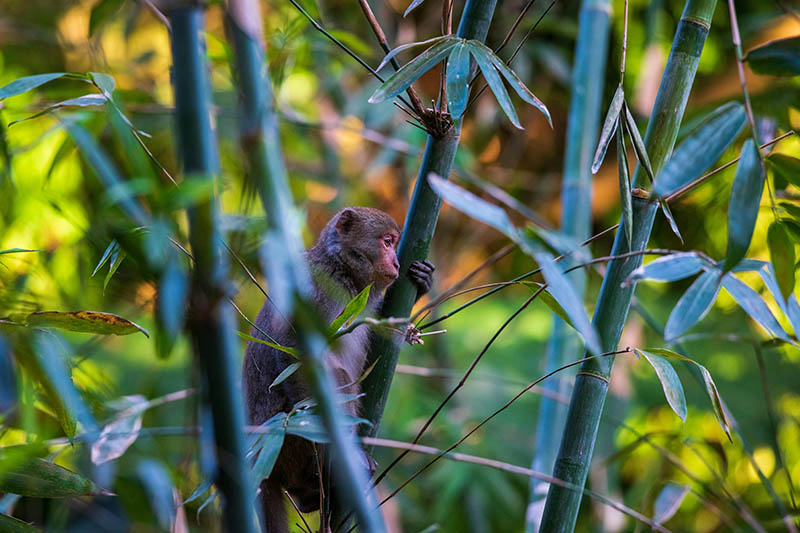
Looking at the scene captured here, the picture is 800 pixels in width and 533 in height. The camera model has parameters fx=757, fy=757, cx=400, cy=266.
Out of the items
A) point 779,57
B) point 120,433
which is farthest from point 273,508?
point 779,57

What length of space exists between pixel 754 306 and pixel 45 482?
3.21 ft

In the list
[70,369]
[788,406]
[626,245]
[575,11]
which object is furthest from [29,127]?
[788,406]

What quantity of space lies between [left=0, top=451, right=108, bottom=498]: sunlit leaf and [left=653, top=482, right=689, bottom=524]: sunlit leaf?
926mm

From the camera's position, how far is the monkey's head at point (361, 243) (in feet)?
7.04

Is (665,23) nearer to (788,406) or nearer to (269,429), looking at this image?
(788,406)

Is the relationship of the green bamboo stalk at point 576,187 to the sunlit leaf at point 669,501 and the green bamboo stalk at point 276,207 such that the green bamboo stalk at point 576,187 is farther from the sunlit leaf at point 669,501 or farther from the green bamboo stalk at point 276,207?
the green bamboo stalk at point 276,207

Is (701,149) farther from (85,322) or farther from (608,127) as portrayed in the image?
(85,322)

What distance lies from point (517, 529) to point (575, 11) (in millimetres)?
2553

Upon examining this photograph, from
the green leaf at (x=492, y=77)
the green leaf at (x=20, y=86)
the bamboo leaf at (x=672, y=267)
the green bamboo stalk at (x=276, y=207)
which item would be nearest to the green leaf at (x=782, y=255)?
the bamboo leaf at (x=672, y=267)

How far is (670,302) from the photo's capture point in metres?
3.31

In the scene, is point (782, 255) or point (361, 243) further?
point (361, 243)

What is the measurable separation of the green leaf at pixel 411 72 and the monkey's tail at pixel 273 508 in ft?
3.34

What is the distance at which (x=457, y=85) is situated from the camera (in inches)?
37.9

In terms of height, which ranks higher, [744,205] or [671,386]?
[744,205]
